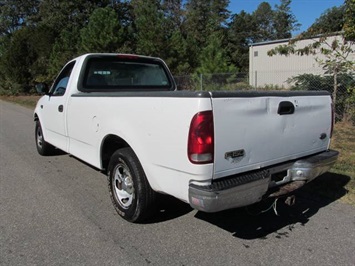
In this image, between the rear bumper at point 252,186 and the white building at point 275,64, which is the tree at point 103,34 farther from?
the rear bumper at point 252,186

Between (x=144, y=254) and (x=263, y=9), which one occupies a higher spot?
(x=263, y=9)

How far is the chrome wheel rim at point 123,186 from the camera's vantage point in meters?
3.94

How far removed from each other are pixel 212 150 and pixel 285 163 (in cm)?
110

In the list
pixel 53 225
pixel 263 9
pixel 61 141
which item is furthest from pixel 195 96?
pixel 263 9

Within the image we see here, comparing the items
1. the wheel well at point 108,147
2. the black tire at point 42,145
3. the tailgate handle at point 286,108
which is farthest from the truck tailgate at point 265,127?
the black tire at point 42,145

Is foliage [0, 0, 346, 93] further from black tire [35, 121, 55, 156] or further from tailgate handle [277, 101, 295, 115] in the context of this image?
black tire [35, 121, 55, 156]

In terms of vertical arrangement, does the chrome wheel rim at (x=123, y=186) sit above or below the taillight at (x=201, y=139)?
below

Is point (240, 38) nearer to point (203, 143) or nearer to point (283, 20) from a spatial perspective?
point (283, 20)

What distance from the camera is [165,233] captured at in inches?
145

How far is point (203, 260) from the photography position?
10.3ft

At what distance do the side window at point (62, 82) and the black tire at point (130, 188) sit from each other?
82.7 inches

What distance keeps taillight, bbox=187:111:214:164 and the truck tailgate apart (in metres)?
0.06

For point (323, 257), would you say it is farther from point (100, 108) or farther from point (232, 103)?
point (100, 108)

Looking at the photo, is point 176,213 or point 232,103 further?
point 176,213
